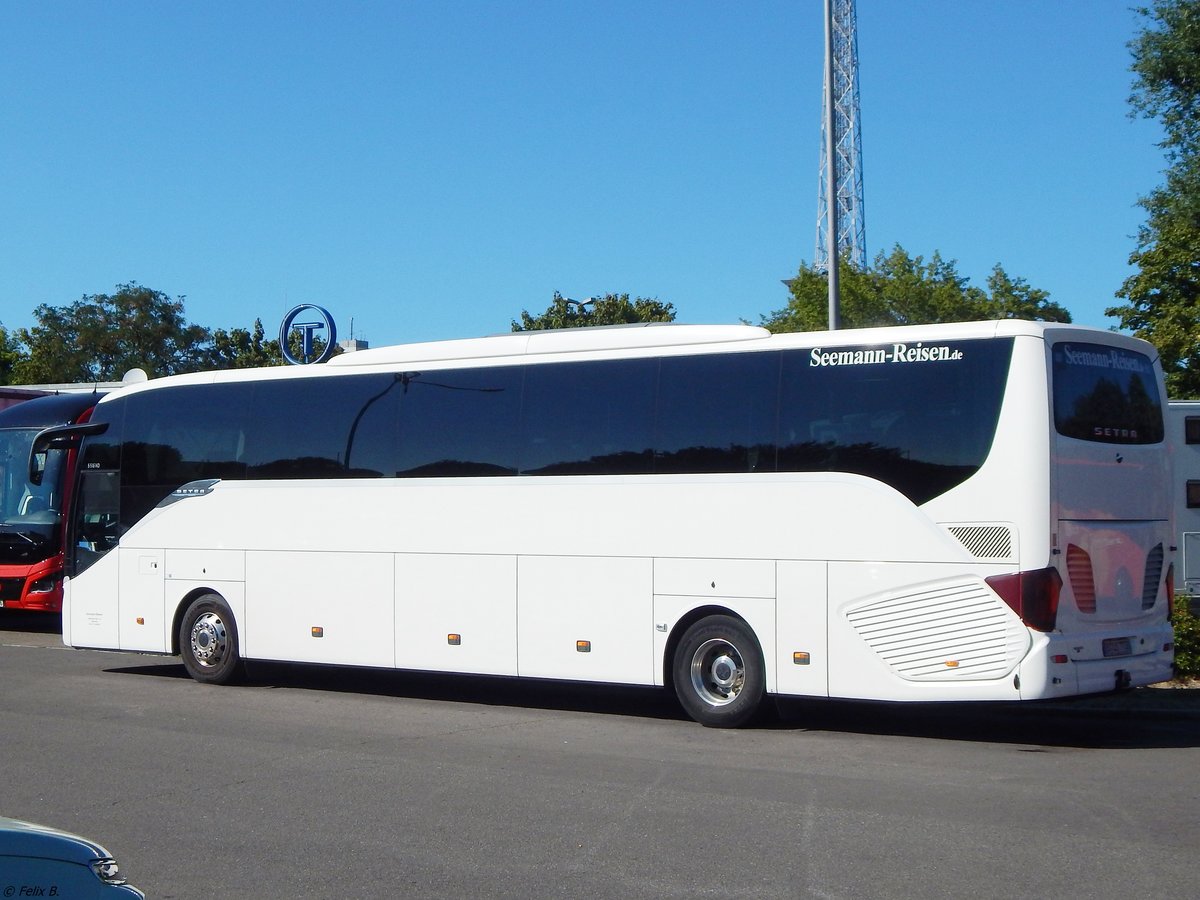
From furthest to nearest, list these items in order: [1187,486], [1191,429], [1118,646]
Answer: [1187,486] < [1191,429] < [1118,646]

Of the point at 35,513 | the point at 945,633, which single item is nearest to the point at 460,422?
the point at 945,633

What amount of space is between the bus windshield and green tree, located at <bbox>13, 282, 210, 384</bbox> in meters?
56.5

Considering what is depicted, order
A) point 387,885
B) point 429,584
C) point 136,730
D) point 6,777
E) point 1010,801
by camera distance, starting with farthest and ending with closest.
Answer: point 429,584 < point 136,730 < point 6,777 < point 1010,801 < point 387,885

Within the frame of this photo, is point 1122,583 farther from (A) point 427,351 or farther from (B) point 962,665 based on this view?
(A) point 427,351

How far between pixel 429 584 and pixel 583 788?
17.3 ft

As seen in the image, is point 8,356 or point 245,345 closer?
point 245,345

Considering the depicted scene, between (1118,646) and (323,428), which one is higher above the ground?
(323,428)

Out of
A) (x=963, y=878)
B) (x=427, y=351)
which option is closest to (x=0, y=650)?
(x=427, y=351)

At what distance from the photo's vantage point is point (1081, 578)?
10.9 m

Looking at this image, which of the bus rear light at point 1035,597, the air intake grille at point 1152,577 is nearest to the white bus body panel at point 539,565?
the bus rear light at point 1035,597

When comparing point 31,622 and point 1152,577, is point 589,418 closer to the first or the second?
point 1152,577

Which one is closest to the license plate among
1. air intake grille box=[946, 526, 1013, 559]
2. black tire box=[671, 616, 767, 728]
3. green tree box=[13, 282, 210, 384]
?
air intake grille box=[946, 526, 1013, 559]

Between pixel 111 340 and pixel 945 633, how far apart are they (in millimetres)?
73963

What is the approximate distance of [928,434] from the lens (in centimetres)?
1112
